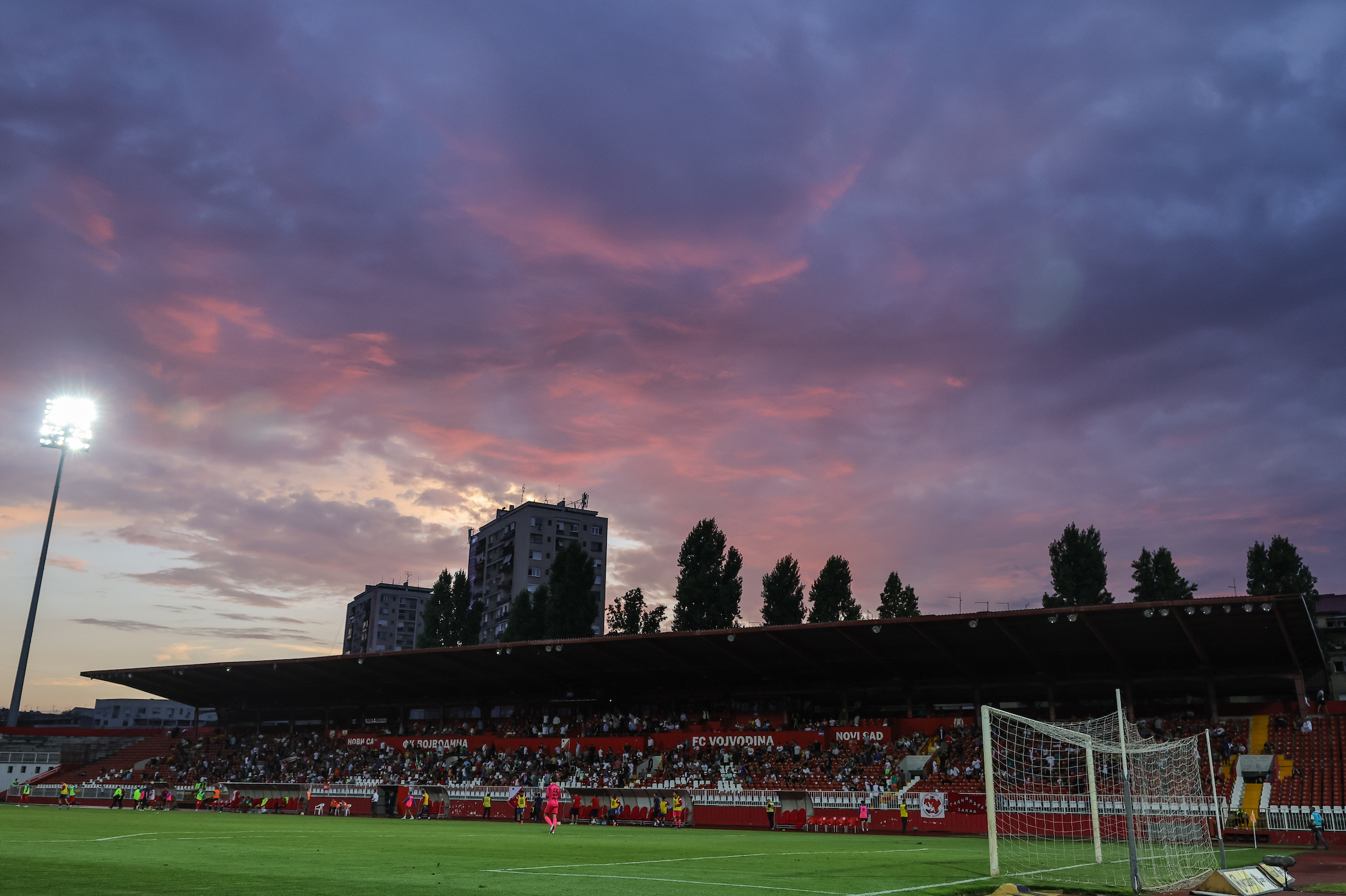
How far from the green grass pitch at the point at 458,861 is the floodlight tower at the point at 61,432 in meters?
30.0

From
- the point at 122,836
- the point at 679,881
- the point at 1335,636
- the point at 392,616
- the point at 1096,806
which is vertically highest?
the point at 392,616

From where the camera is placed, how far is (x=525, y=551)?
13738 centimetres

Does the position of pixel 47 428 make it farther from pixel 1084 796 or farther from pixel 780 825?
pixel 1084 796

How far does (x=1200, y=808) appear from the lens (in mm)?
31078

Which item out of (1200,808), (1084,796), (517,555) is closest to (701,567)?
(1084,796)

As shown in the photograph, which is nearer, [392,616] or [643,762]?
[643,762]

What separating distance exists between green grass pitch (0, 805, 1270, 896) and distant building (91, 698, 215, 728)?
143 m

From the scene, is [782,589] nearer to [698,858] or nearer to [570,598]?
[570,598]

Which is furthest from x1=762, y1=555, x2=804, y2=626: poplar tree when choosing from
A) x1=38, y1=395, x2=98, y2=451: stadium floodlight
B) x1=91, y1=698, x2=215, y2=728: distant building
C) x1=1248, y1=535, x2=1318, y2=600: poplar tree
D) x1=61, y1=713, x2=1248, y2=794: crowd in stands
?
x1=91, y1=698, x2=215, y2=728: distant building

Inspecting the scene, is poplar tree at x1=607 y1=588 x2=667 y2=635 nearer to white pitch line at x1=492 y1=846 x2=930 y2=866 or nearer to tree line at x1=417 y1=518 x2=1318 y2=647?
tree line at x1=417 y1=518 x2=1318 y2=647

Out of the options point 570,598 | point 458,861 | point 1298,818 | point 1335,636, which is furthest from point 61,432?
point 1335,636

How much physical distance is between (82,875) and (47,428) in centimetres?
5850

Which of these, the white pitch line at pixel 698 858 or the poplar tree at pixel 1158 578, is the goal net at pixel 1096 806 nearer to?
the white pitch line at pixel 698 858

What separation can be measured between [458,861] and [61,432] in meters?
57.1
